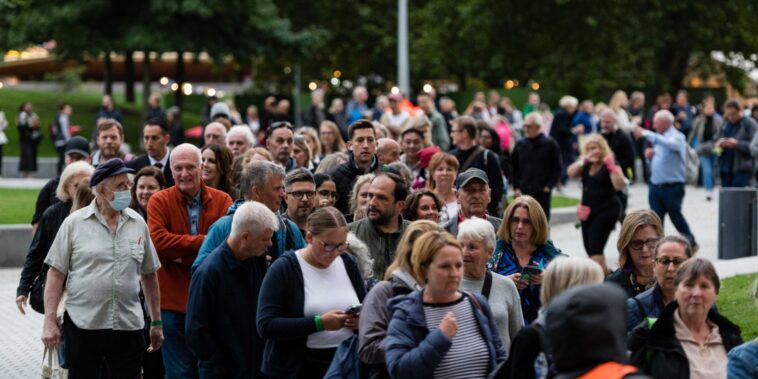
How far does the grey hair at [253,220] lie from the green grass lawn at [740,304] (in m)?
4.24

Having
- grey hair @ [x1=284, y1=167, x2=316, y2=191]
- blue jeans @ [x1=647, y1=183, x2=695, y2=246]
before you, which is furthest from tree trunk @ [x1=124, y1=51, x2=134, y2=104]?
grey hair @ [x1=284, y1=167, x2=316, y2=191]

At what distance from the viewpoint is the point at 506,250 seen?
9555mm

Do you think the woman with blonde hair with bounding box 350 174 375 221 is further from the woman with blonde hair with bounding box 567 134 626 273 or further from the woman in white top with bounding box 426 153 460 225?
the woman with blonde hair with bounding box 567 134 626 273

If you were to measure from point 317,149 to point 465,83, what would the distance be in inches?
1275

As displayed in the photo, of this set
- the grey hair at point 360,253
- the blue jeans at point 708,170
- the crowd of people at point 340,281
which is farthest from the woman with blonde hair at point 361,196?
the blue jeans at point 708,170

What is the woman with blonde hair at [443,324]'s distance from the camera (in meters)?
6.95

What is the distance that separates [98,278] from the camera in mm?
9117

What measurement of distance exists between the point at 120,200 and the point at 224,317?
104cm

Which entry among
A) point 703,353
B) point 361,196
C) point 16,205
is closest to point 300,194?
point 361,196

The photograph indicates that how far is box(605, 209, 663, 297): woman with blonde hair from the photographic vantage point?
906 cm

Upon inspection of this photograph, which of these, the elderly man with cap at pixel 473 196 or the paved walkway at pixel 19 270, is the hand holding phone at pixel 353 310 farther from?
the paved walkway at pixel 19 270

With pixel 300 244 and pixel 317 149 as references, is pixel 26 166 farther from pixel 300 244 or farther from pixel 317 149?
pixel 300 244

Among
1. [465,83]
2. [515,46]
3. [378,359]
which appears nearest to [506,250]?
[378,359]

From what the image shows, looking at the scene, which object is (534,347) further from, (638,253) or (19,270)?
(19,270)
